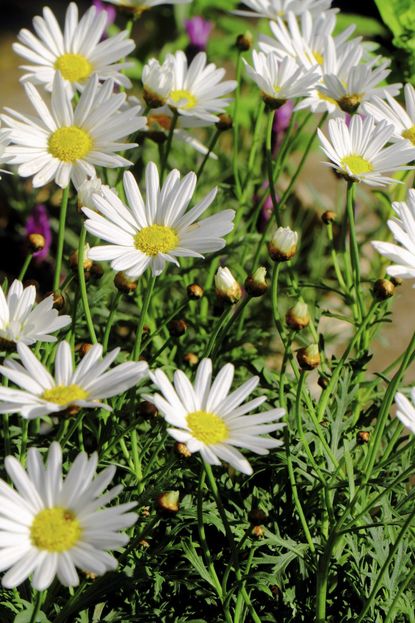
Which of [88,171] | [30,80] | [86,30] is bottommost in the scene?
[88,171]

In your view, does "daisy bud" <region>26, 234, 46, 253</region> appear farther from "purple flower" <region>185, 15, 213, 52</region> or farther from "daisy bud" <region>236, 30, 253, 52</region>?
Answer: "purple flower" <region>185, 15, 213, 52</region>

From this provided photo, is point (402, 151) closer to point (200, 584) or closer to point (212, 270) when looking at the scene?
point (212, 270)

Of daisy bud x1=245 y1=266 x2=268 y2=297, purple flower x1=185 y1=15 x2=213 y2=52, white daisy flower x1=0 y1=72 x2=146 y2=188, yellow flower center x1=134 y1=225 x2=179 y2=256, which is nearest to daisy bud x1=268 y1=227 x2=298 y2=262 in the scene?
daisy bud x1=245 y1=266 x2=268 y2=297

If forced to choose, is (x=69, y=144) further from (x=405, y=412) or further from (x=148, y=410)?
(x=405, y=412)

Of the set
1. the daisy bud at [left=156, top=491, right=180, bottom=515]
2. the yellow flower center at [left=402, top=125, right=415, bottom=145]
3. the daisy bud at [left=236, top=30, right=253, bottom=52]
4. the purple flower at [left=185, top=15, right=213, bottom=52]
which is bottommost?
the daisy bud at [left=156, top=491, right=180, bottom=515]

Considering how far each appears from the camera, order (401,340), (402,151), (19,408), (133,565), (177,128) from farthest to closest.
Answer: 1. (401,340)
2. (177,128)
3. (402,151)
4. (133,565)
5. (19,408)

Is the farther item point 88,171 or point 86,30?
point 86,30

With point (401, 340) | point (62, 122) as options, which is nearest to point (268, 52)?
point (62, 122)
